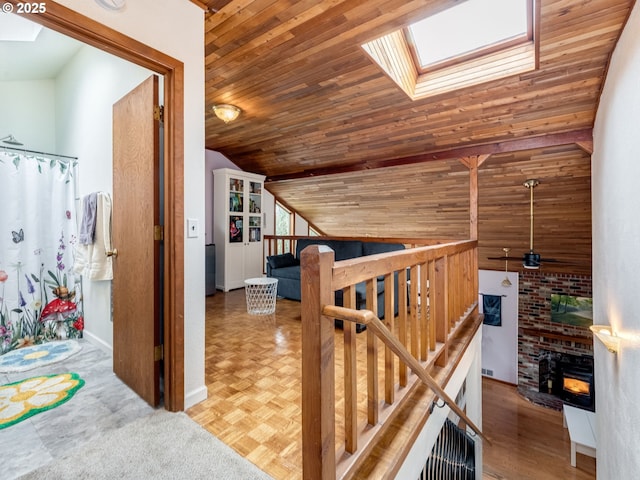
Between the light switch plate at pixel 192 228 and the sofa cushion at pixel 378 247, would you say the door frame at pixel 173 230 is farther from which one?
the sofa cushion at pixel 378 247

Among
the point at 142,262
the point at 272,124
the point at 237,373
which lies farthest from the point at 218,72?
the point at 237,373

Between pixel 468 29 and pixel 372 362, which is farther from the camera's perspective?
pixel 468 29

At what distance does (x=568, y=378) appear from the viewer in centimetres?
572

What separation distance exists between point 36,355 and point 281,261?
2802mm

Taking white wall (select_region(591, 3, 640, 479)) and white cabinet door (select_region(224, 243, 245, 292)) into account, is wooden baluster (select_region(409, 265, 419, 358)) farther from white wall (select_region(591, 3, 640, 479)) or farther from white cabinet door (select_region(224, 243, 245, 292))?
white cabinet door (select_region(224, 243, 245, 292))

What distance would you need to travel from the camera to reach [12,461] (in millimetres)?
1329

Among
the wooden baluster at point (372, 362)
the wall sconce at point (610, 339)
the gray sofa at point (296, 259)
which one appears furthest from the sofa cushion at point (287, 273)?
the wall sconce at point (610, 339)

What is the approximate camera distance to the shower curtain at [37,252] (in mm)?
2502

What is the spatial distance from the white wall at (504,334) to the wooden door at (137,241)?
6.59 meters

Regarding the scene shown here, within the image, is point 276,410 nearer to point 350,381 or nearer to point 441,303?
point 350,381

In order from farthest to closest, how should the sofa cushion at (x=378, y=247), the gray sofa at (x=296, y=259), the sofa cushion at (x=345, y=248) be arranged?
the sofa cushion at (x=345, y=248) < the sofa cushion at (x=378, y=247) < the gray sofa at (x=296, y=259)

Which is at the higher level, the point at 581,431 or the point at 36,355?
the point at 36,355

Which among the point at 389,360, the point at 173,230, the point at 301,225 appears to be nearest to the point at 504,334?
the point at 301,225

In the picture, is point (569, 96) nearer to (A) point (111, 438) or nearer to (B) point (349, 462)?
(B) point (349, 462)
